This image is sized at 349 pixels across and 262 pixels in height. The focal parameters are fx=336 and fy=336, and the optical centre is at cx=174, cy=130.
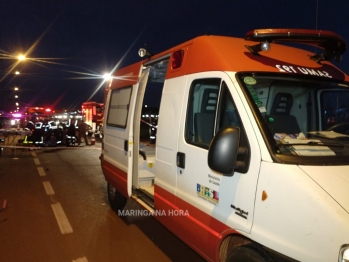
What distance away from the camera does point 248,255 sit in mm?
2557

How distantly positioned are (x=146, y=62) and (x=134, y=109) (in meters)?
0.71

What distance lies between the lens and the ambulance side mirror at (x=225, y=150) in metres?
2.48

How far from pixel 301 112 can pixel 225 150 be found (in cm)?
160

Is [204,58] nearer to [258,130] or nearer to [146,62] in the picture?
[258,130]

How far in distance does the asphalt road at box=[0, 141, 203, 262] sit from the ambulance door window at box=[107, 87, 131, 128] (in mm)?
1675

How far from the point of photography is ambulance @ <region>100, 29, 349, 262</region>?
89.1 inches

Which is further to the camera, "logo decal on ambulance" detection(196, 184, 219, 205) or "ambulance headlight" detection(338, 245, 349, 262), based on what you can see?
"logo decal on ambulance" detection(196, 184, 219, 205)

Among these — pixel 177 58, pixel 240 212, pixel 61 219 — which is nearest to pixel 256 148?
pixel 240 212

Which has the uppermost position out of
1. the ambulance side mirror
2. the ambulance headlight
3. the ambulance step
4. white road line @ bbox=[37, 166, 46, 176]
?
the ambulance side mirror

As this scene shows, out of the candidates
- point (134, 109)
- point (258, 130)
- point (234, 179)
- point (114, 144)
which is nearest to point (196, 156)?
point (234, 179)

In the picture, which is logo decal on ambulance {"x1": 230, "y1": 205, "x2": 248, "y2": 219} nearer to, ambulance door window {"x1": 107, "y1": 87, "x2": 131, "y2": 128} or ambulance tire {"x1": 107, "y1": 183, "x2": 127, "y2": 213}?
ambulance door window {"x1": 107, "y1": 87, "x2": 131, "y2": 128}

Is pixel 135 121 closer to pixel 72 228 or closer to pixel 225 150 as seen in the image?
pixel 72 228

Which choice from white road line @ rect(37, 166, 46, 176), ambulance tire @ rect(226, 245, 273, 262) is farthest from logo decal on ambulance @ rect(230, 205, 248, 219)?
white road line @ rect(37, 166, 46, 176)

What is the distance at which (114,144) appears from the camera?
584 centimetres
